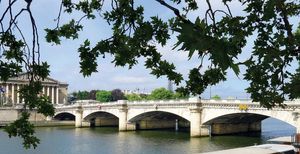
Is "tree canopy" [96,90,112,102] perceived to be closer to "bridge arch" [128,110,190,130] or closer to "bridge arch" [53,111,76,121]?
"bridge arch" [53,111,76,121]

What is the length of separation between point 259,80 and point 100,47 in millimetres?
2105

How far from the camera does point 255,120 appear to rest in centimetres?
6794

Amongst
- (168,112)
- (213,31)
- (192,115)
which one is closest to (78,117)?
(168,112)

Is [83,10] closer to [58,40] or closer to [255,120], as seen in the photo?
[58,40]

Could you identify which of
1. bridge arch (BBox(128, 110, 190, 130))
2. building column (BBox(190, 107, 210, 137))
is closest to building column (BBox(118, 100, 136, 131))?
bridge arch (BBox(128, 110, 190, 130))

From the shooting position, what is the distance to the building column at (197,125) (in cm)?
5869

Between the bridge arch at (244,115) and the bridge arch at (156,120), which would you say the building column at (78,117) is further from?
the bridge arch at (244,115)

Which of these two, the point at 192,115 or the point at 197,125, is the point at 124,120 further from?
the point at 197,125

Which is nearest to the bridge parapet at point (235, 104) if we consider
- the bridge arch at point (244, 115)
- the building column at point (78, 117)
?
the bridge arch at point (244, 115)

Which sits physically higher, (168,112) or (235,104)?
(235,104)

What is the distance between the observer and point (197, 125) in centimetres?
5884

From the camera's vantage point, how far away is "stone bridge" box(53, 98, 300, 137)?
52.3 m

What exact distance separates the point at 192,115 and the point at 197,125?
151 cm

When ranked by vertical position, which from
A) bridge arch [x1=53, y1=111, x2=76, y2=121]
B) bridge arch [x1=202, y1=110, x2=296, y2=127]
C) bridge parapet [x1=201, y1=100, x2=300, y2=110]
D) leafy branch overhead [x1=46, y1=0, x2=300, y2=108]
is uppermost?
leafy branch overhead [x1=46, y1=0, x2=300, y2=108]
